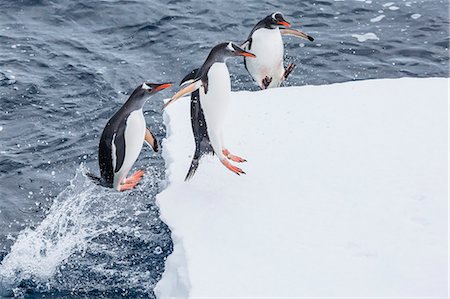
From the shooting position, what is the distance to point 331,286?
441 centimetres

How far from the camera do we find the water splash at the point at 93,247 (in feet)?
17.2

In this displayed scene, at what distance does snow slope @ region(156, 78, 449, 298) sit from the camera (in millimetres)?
4523

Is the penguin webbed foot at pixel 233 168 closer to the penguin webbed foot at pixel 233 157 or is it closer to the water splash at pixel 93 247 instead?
the penguin webbed foot at pixel 233 157

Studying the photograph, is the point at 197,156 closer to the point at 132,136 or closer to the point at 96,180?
the point at 132,136

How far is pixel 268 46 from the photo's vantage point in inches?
311

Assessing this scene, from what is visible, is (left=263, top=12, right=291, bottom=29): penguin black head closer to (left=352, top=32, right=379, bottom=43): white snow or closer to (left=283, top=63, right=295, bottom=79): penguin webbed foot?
(left=283, top=63, right=295, bottom=79): penguin webbed foot

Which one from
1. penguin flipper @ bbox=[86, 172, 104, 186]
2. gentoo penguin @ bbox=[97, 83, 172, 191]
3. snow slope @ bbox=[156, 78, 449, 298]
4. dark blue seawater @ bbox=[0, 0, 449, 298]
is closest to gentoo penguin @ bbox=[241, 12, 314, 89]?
dark blue seawater @ bbox=[0, 0, 449, 298]

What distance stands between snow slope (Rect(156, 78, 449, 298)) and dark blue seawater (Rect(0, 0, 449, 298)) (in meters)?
0.44

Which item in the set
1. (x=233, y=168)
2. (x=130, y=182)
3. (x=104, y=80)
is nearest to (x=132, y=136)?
(x=130, y=182)

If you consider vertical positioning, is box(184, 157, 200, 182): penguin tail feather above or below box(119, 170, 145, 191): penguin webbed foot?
above

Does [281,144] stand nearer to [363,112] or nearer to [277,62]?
[363,112]

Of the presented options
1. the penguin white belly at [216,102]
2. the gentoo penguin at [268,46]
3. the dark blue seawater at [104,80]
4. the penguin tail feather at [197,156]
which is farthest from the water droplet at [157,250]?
the gentoo penguin at [268,46]

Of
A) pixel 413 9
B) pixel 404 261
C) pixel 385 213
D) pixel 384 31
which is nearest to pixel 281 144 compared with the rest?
pixel 385 213

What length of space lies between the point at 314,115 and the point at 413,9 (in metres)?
4.32
